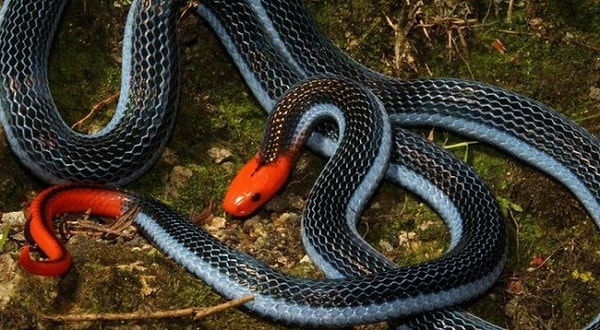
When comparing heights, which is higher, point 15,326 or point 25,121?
point 25,121

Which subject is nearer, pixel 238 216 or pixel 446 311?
pixel 446 311

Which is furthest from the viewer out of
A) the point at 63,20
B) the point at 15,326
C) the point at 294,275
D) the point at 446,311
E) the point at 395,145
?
the point at 63,20

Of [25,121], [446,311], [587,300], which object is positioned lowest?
[587,300]

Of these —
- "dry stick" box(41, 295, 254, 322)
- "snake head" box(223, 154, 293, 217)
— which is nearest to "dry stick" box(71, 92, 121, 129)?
"snake head" box(223, 154, 293, 217)

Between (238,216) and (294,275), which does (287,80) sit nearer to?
(238,216)

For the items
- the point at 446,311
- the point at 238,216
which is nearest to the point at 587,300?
the point at 446,311

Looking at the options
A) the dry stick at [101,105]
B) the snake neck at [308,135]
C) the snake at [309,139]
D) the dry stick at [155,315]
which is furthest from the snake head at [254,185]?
the dry stick at [101,105]

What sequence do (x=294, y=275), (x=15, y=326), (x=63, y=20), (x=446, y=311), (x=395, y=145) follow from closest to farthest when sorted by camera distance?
(x=15, y=326) → (x=446, y=311) → (x=294, y=275) → (x=395, y=145) → (x=63, y=20)
